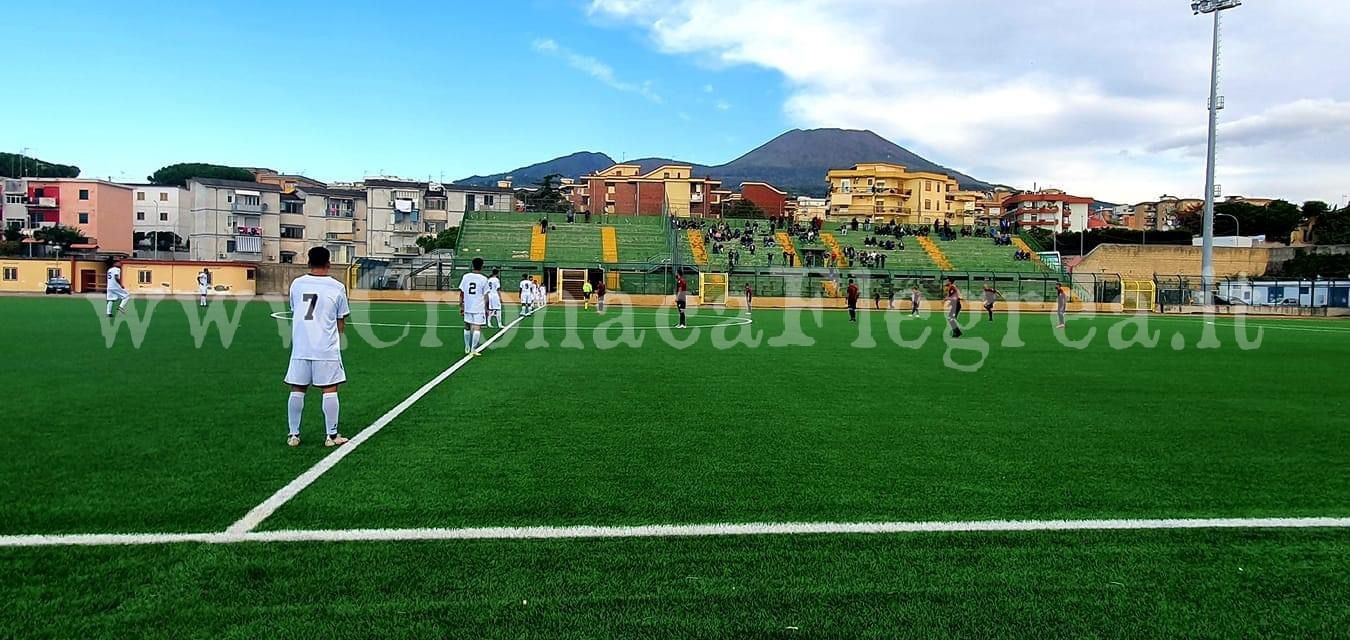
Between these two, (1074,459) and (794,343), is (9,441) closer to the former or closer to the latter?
(1074,459)

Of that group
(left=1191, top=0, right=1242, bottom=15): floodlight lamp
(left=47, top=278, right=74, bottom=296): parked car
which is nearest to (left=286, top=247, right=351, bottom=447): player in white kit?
(left=1191, top=0, right=1242, bottom=15): floodlight lamp

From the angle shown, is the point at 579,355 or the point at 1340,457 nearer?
the point at 1340,457

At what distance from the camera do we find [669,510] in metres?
5.31

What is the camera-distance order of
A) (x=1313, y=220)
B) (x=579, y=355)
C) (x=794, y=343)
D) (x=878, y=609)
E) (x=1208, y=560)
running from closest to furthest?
1. (x=878, y=609)
2. (x=1208, y=560)
3. (x=579, y=355)
4. (x=794, y=343)
5. (x=1313, y=220)

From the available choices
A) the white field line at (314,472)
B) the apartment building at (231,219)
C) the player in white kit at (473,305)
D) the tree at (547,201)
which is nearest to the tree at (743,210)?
the tree at (547,201)

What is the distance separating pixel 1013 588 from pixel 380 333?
64.0 feet

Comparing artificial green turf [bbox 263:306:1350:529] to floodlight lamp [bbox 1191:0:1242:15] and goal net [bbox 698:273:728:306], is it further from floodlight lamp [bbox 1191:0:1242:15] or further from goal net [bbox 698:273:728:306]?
floodlight lamp [bbox 1191:0:1242:15]

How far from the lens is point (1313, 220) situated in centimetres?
8156

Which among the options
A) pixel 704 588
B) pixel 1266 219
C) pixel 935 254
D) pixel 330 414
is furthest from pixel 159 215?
pixel 1266 219

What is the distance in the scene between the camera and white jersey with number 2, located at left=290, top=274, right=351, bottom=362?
728 centimetres

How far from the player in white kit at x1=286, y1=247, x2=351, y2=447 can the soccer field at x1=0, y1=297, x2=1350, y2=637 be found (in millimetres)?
434

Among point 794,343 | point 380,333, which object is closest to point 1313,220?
point 794,343

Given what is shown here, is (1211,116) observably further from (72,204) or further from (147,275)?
(72,204)

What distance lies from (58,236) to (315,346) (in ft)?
259
